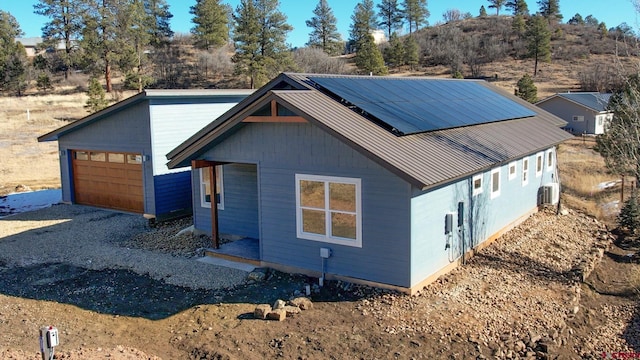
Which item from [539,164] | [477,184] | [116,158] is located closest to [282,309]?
[477,184]

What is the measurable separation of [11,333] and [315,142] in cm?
632

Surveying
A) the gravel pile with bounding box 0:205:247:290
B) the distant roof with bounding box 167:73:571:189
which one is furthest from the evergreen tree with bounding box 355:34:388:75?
the distant roof with bounding box 167:73:571:189

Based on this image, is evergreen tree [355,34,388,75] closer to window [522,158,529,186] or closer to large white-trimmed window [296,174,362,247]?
window [522,158,529,186]

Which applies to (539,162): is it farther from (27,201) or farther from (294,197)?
(27,201)

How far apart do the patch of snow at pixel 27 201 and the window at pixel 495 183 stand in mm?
15753

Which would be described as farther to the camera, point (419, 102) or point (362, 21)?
point (362, 21)

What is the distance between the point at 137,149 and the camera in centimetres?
1762

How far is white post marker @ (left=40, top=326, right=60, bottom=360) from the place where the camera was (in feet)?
24.1

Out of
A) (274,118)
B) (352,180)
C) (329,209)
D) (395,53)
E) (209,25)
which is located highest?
(209,25)

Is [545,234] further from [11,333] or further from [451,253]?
[11,333]

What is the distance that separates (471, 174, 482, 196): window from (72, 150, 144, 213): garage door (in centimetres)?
1039

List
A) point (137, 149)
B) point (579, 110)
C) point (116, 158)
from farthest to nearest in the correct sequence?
point (579, 110) → point (116, 158) → point (137, 149)

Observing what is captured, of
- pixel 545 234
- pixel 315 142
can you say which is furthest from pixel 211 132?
pixel 545 234

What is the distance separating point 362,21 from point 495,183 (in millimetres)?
62242
